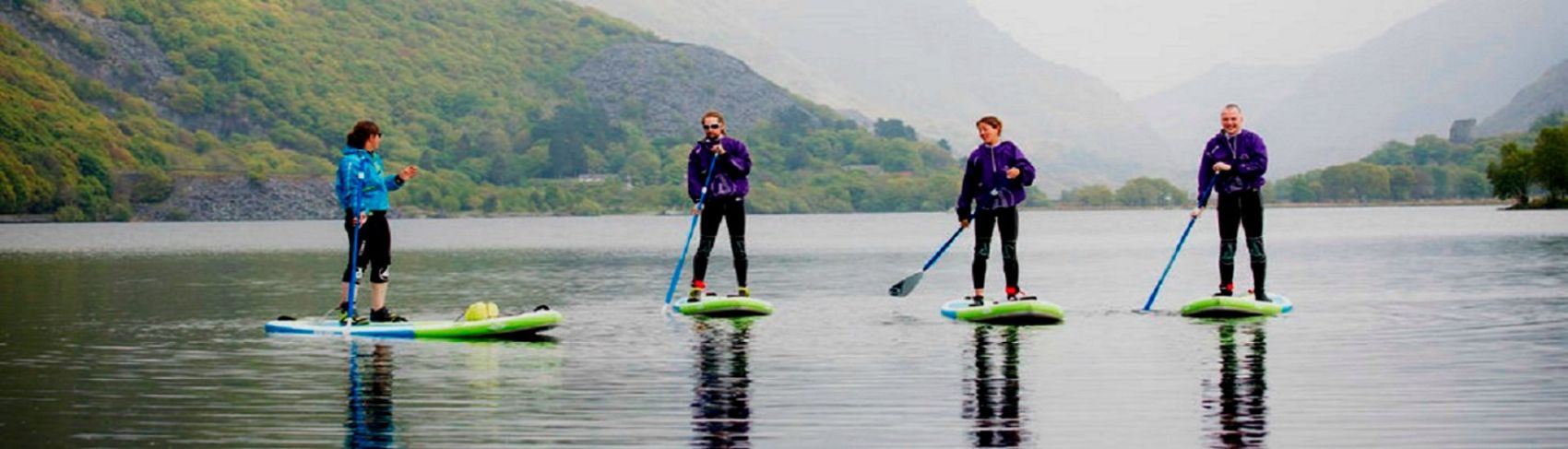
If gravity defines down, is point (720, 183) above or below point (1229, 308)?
above

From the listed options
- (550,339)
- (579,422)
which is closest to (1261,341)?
(550,339)

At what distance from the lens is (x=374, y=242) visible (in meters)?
22.8

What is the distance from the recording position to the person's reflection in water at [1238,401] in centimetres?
1310

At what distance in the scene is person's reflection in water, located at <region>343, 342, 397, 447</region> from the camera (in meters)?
13.5

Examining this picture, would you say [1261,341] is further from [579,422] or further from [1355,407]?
[579,422]

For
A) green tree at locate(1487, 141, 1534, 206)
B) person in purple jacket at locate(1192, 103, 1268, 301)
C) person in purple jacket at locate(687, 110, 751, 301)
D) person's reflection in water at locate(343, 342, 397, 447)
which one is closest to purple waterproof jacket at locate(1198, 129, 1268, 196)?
person in purple jacket at locate(1192, 103, 1268, 301)

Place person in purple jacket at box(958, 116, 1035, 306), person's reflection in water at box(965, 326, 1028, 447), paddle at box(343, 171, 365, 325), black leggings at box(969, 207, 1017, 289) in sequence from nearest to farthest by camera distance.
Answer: person's reflection in water at box(965, 326, 1028, 447) < paddle at box(343, 171, 365, 325) < person in purple jacket at box(958, 116, 1035, 306) < black leggings at box(969, 207, 1017, 289)

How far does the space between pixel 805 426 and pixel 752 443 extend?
922 mm

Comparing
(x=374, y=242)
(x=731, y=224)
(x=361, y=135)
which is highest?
(x=361, y=135)

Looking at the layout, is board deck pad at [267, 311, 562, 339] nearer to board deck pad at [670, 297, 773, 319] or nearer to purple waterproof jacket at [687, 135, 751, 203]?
board deck pad at [670, 297, 773, 319]

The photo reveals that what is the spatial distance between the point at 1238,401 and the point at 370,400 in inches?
265

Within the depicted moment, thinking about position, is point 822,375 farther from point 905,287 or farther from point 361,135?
point 905,287

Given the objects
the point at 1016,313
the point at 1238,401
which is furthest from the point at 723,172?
the point at 1238,401

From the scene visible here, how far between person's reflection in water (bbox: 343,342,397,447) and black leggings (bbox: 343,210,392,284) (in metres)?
1.95
